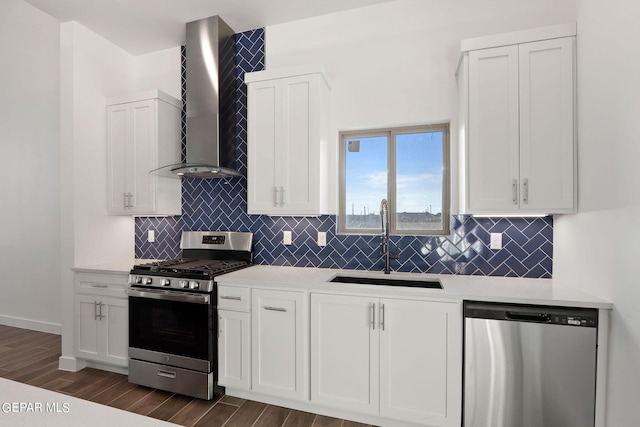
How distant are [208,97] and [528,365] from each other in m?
3.19

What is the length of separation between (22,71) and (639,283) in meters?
6.19

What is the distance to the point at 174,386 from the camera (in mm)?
2422

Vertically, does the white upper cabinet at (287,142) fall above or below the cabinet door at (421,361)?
above

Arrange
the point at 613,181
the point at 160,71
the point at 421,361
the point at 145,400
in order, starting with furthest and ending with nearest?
1. the point at 160,71
2. the point at 145,400
3. the point at 421,361
4. the point at 613,181

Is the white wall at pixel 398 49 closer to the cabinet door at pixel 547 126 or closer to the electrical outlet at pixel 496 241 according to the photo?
the cabinet door at pixel 547 126

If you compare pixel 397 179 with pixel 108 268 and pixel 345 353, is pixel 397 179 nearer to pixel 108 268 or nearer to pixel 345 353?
pixel 345 353

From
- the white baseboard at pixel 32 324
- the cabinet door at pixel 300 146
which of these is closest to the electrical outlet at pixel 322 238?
the cabinet door at pixel 300 146

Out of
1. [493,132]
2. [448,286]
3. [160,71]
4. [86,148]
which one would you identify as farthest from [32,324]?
[493,132]

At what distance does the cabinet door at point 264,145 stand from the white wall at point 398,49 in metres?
0.50

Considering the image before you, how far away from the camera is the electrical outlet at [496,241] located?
2.40m

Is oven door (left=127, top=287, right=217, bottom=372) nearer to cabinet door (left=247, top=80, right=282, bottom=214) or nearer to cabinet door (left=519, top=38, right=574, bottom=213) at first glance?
cabinet door (left=247, top=80, right=282, bottom=214)

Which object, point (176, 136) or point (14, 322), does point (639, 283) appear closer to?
point (176, 136)

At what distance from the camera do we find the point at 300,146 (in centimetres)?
254

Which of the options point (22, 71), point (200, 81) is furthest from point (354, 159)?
point (22, 71)
